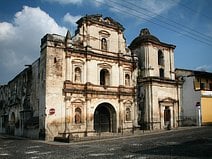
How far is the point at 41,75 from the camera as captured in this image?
27.3 metres

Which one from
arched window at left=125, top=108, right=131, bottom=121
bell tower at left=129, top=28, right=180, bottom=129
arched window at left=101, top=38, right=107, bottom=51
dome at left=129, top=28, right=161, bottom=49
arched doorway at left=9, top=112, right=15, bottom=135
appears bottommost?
arched doorway at left=9, top=112, right=15, bottom=135

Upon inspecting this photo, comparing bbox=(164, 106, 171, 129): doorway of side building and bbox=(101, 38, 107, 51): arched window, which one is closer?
bbox=(101, 38, 107, 51): arched window

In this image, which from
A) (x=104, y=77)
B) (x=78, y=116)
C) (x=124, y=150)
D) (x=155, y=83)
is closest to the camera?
(x=124, y=150)

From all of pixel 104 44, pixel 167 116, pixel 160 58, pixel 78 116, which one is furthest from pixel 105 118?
pixel 160 58

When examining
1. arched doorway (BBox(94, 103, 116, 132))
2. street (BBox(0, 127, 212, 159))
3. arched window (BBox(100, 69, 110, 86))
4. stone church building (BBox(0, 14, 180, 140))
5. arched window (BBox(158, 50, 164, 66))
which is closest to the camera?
street (BBox(0, 127, 212, 159))

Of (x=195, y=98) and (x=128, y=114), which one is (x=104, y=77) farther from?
(x=195, y=98)

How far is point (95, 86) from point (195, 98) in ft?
47.7

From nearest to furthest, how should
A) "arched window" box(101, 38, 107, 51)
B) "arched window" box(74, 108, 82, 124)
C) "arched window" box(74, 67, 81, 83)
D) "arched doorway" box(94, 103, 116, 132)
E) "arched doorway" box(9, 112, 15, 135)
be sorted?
"arched window" box(74, 108, 82, 124) < "arched window" box(74, 67, 81, 83) < "arched doorway" box(94, 103, 116, 132) < "arched window" box(101, 38, 107, 51) < "arched doorway" box(9, 112, 15, 135)

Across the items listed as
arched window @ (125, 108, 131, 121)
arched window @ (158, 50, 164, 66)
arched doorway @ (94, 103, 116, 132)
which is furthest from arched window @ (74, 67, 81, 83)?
arched window @ (158, 50, 164, 66)

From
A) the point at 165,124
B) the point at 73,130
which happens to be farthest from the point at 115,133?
the point at 165,124

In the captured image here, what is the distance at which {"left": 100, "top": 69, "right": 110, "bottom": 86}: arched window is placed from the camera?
30641 millimetres

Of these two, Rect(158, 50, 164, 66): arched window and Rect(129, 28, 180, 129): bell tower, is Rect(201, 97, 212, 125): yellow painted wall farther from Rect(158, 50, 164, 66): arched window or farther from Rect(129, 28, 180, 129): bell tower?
Rect(158, 50, 164, 66): arched window

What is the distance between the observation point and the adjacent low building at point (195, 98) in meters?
34.9

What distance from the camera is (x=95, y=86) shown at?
29.1 m
